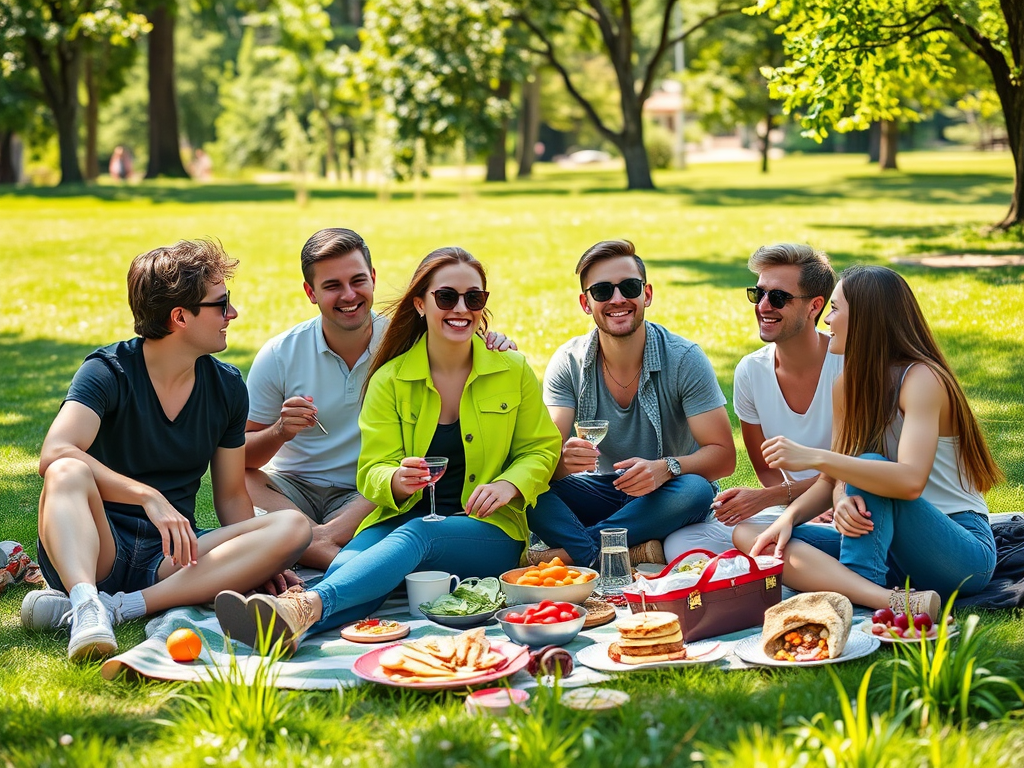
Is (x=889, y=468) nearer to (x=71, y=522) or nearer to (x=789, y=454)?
(x=789, y=454)

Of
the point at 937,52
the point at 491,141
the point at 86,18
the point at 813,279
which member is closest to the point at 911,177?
the point at 491,141

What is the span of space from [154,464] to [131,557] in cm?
42

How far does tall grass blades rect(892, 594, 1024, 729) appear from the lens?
355 centimetres

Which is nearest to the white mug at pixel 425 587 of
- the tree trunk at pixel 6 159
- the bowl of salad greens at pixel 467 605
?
the bowl of salad greens at pixel 467 605

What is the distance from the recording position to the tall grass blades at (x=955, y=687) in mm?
3549

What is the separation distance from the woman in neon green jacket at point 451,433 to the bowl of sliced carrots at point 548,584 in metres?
0.28

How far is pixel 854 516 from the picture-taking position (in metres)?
4.67

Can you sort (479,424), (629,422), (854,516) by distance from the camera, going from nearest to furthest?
1. (854,516)
2. (479,424)
3. (629,422)

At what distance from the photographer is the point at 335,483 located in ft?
20.6

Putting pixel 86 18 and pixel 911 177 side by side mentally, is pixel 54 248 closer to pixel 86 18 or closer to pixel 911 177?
pixel 86 18

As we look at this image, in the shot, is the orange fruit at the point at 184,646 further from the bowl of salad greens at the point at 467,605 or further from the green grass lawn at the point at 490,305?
the bowl of salad greens at the point at 467,605

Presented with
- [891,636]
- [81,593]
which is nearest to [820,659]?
[891,636]

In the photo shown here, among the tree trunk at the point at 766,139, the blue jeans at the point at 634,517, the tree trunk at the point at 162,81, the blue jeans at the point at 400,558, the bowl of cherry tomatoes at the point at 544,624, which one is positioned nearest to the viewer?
the bowl of cherry tomatoes at the point at 544,624

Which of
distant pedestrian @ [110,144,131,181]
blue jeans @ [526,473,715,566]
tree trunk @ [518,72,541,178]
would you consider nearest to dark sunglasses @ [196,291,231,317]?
blue jeans @ [526,473,715,566]
